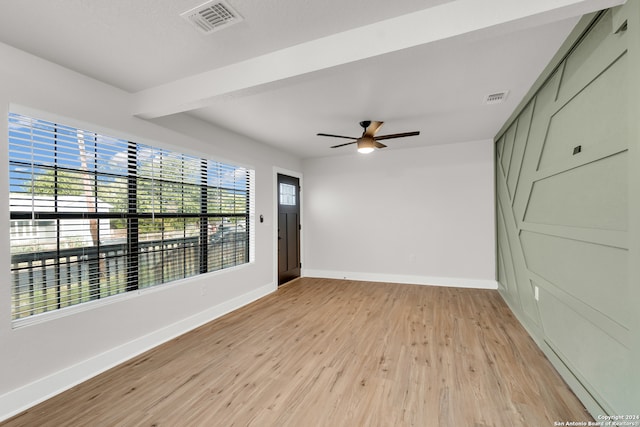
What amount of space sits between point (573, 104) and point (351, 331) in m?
2.87

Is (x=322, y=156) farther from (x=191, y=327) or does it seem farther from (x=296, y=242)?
(x=191, y=327)

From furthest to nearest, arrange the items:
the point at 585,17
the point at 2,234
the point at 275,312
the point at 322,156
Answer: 1. the point at 322,156
2. the point at 275,312
3. the point at 2,234
4. the point at 585,17

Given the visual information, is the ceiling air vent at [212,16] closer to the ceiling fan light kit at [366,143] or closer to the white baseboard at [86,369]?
the ceiling fan light kit at [366,143]

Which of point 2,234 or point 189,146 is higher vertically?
point 189,146

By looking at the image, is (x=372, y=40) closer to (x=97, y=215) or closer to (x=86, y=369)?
(x=97, y=215)

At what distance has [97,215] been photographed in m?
2.41

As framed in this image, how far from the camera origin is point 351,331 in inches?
123

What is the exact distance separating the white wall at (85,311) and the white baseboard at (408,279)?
251 centimetres

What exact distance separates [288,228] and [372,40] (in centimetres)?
410

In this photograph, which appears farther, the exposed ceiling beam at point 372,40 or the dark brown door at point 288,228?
the dark brown door at point 288,228

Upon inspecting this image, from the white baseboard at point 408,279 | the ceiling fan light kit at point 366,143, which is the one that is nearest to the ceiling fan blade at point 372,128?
the ceiling fan light kit at point 366,143

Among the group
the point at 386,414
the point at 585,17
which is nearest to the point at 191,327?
the point at 386,414

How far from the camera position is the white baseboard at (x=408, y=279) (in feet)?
15.5

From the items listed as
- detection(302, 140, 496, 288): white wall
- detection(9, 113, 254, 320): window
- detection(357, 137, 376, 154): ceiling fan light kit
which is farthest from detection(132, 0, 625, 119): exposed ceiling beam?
detection(302, 140, 496, 288): white wall
